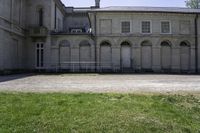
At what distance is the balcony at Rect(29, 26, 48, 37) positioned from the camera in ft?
117

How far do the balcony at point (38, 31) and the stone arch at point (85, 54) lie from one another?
4.61m

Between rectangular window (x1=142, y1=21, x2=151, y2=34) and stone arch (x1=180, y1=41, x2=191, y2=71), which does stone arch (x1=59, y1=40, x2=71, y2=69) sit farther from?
stone arch (x1=180, y1=41, x2=191, y2=71)

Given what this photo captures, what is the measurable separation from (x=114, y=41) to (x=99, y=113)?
29.6 m

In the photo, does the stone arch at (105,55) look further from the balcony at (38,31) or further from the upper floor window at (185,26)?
the upper floor window at (185,26)

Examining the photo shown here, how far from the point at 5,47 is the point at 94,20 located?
12.4 meters

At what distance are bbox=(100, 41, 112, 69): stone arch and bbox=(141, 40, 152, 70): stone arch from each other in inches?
166

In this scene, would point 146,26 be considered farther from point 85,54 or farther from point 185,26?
point 85,54

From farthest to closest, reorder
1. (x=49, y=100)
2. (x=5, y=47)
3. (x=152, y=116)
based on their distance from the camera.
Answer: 1. (x=5, y=47)
2. (x=49, y=100)
3. (x=152, y=116)

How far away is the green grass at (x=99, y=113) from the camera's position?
21.9ft

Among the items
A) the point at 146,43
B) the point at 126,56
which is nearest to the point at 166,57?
the point at 146,43

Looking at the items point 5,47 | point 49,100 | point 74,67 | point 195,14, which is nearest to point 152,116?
point 49,100

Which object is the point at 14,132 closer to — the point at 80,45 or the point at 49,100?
the point at 49,100

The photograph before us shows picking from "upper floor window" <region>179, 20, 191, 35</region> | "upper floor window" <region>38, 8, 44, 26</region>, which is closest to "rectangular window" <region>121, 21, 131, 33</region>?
"upper floor window" <region>179, 20, 191, 35</region>

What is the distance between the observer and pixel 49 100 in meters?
8.98
